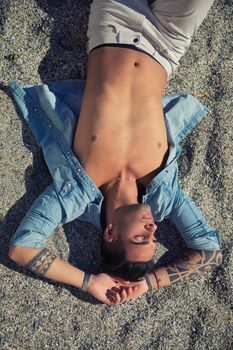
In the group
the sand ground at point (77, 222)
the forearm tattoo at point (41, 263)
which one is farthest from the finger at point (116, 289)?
the forearm tattoo at point (41, 263)

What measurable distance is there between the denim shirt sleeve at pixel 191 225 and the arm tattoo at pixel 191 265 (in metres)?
0.05

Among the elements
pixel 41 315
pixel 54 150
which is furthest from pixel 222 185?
pixel 41 315

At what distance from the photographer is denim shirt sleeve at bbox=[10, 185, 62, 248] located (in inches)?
127

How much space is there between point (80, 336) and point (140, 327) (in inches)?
Answer: 16.9

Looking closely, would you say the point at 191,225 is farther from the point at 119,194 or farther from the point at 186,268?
the point at 119,194

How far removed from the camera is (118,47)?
11.4 ft

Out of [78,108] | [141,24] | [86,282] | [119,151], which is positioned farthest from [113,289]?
[141,24]

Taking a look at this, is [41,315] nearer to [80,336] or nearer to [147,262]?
[80,336]

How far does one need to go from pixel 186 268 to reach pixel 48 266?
3.26ft

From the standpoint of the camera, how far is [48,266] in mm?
3271

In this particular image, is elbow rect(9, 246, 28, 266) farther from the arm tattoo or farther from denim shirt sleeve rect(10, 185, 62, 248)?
the arm tattoo

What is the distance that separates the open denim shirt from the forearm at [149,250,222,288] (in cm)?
6

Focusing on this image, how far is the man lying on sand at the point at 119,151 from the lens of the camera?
333cm

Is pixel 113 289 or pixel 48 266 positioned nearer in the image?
pixel 48 266
